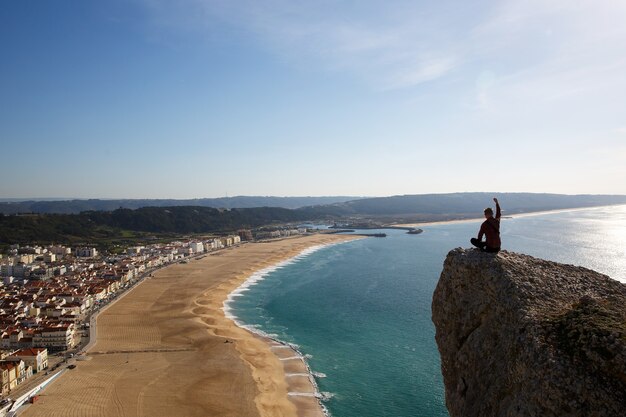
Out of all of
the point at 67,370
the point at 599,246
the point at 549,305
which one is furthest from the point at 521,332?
the point at 599,246

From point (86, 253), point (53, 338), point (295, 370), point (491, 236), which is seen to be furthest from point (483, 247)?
point (86, 253)

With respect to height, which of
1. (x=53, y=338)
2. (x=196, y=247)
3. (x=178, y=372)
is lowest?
(x=178, y=372)

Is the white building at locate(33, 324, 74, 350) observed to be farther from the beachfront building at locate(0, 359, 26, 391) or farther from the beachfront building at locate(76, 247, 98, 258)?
the beachfront building at locate(76, 247, 98, 258)

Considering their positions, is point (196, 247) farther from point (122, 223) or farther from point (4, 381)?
point (4, 381)

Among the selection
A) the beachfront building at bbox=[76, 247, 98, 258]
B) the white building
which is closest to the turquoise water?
the white building

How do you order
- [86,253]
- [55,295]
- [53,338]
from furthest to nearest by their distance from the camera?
[86,253]
[55,295]
[53,338]

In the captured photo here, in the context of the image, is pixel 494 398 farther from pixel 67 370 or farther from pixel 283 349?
pixel 67 370
